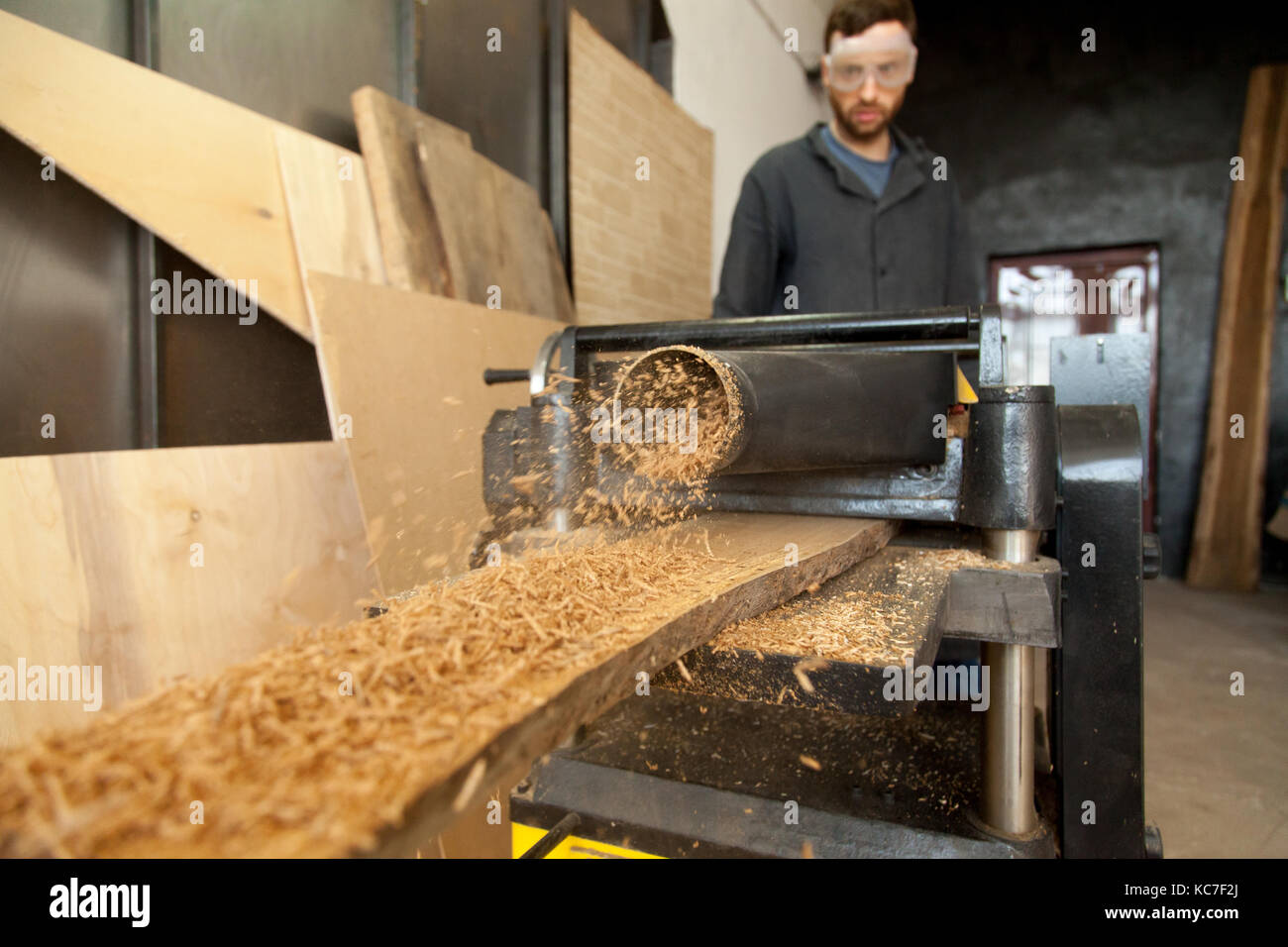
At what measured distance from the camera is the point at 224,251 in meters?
1.92

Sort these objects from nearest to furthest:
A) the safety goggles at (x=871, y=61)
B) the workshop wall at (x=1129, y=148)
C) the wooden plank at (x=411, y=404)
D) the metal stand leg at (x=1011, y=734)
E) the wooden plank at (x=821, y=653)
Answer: the wooden plank at (x=821, y=653)
the metal stand leg at (x=1011, y=734)
the wooden plank at (x=411, y=404)
the safety goggles at (x=871, y=61)
the workshop wall at (x=1129, y=148)

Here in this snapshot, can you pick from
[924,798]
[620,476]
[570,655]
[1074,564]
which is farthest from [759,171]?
[570,655]

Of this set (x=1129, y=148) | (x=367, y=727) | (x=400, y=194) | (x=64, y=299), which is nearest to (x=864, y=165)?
(x=400, y=194)

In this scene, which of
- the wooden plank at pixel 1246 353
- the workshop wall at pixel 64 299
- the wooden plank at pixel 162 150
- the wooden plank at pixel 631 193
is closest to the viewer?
the wooden plank at pixel 162 150

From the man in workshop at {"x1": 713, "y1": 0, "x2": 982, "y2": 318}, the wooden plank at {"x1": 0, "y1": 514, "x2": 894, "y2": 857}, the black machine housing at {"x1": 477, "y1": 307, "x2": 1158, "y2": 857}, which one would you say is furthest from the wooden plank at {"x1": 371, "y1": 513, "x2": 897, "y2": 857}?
the man in workshop at {"x1": 713, "y1": 0, "x2": 982, "y2": 318}

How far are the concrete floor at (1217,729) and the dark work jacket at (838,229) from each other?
182cm

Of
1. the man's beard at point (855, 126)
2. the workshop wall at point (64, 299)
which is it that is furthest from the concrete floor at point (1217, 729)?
the workshop wall at point (64, 299)

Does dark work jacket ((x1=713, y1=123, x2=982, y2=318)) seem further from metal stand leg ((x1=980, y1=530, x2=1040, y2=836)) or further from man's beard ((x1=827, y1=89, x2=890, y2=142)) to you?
metal stand leg ((x1=980, y1=530, x2=1040, y2=836))

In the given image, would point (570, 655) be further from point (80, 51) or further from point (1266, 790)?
point (1266, 790)

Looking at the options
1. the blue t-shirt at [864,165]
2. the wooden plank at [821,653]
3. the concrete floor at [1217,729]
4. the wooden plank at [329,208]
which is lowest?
the concrete floor at [1217,729]

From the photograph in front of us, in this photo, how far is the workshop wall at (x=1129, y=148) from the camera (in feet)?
18.1

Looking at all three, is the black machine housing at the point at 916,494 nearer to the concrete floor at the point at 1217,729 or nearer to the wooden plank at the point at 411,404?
the wooden plank at the point at 411,404

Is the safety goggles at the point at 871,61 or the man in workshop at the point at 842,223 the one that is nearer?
the safety goggles at the point at 871,61

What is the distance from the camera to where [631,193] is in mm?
3906
